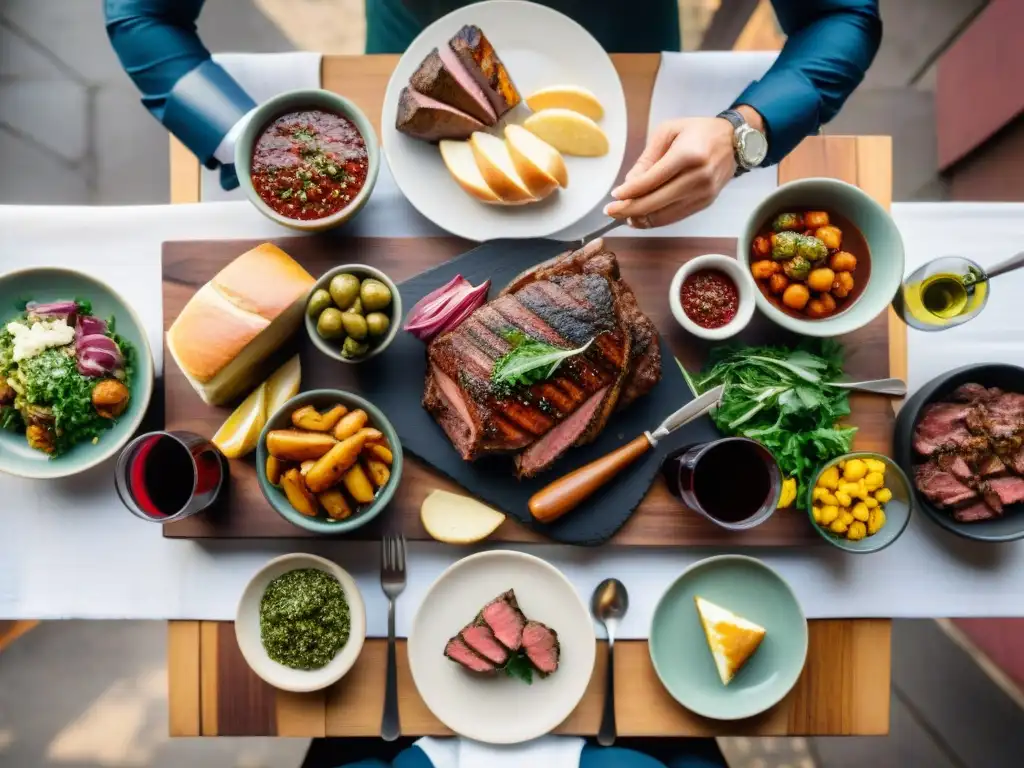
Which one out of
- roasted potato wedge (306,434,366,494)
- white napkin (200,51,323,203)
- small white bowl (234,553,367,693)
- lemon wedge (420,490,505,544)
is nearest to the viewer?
roasted potato wedge (306,434,366,494)

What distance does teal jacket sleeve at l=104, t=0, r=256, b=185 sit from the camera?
1.97m

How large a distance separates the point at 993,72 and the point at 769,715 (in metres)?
2.62

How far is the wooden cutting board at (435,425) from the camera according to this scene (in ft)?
6.63

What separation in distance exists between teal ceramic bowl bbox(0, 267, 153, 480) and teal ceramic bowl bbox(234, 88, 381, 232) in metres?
0.48

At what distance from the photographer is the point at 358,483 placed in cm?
182

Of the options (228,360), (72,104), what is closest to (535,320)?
(228,360)

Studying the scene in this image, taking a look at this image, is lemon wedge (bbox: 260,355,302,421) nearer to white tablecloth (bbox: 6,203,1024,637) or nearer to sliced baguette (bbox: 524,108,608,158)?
white tablecloth (bbox: 6,203,1024,637)

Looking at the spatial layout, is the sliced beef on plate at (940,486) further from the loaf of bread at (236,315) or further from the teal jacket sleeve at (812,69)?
the loaf of bread at (236,315)

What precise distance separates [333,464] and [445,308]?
1.69 ft

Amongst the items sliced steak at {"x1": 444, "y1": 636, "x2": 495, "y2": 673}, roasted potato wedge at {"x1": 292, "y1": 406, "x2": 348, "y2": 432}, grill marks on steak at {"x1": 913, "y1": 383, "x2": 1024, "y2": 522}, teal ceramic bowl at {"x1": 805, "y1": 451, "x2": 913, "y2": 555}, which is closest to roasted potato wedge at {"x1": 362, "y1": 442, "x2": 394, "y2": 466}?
roasted potato wedge at {"x1": 292, "y1": 406, "x2": 348, "y2": 432}

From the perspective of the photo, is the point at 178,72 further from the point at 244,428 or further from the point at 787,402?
the point at 787,402

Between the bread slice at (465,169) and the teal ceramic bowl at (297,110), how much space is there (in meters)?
0.21

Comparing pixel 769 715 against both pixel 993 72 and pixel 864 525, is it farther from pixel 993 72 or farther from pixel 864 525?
pixel 993 72

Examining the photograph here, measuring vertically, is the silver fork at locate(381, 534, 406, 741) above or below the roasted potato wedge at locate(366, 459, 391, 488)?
below
